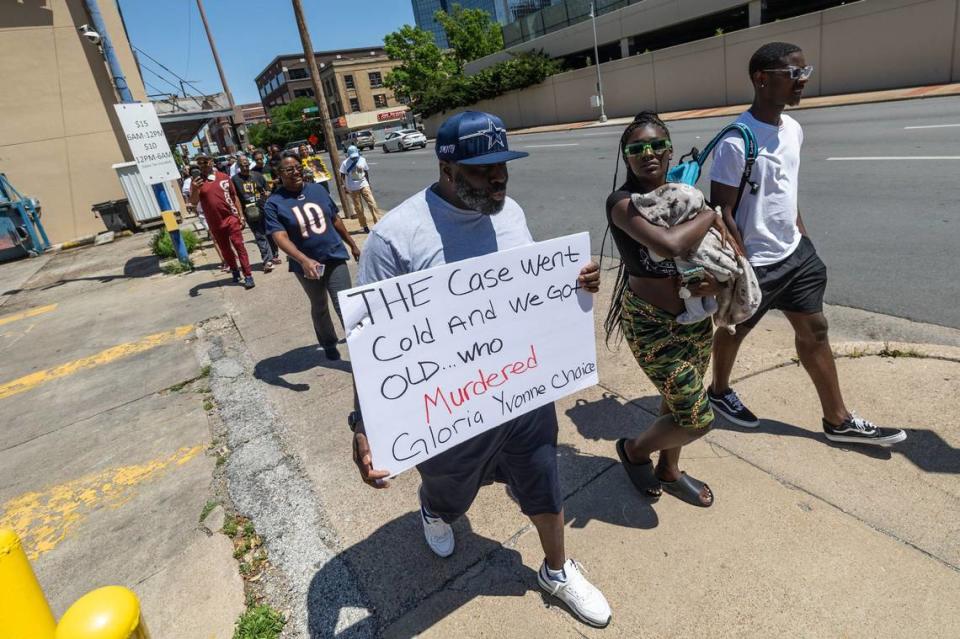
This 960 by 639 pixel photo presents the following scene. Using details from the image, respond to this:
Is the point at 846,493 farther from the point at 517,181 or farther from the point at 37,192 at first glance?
the point at 37,192

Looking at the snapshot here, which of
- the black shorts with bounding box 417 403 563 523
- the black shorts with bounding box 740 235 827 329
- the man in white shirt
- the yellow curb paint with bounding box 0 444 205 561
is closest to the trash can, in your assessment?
the man in white shirt

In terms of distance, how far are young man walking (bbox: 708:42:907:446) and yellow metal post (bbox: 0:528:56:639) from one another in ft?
9.16

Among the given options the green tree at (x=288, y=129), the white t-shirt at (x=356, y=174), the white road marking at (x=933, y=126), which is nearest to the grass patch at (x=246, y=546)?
the white t-shirt at (x=356, y=174)

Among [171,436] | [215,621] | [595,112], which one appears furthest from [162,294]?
[595,112]

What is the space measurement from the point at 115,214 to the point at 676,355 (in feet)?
56.2

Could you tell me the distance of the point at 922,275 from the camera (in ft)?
15.5

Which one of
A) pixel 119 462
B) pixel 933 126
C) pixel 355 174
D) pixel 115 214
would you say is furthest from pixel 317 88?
pixel 933 126

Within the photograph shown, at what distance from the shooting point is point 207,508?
3207 millimetres

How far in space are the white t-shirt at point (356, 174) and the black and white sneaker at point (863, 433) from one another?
8.49 metres

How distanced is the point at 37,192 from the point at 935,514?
18888 millimetres

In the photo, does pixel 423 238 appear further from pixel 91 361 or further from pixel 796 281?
pixel 91 361

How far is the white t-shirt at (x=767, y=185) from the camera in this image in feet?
8.82

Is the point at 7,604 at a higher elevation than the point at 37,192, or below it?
below

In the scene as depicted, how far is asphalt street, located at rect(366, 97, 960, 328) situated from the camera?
4676mm
